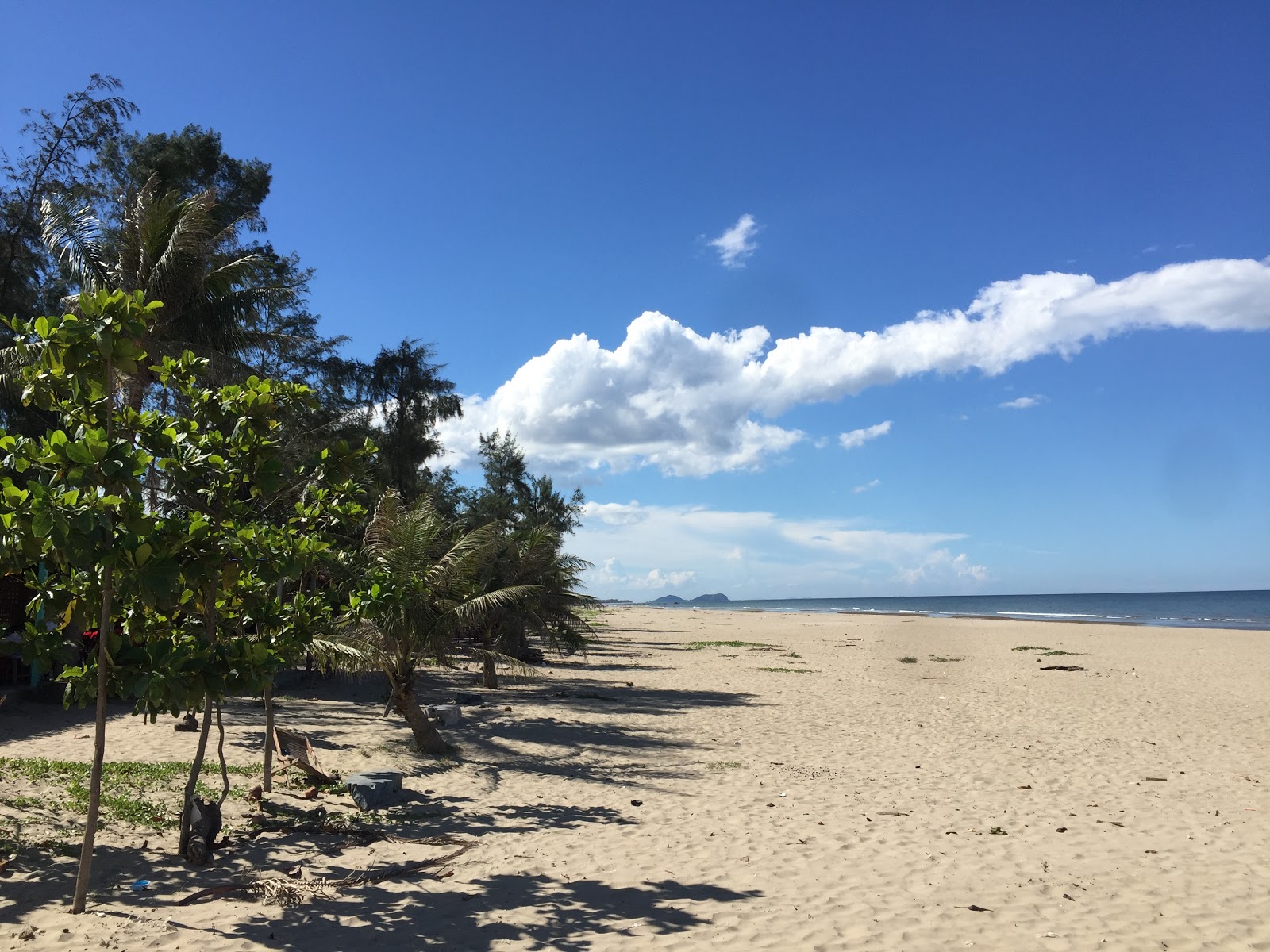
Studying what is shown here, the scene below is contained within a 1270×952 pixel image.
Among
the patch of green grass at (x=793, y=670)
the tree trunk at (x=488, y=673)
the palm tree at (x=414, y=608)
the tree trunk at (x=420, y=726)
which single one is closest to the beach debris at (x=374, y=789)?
the palm tree at (x=414, y=608)

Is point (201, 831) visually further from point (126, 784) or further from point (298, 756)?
point (298, 756)

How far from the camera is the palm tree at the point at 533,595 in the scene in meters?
17.8

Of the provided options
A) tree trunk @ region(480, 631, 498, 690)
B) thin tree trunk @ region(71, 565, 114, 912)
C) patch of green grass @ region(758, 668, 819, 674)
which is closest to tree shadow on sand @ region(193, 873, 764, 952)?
thin tree trunk @ region(71, 565, 114, 912)

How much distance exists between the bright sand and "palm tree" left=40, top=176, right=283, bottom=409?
6499mm

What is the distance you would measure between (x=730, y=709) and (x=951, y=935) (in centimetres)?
1042

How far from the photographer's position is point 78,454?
4117mm

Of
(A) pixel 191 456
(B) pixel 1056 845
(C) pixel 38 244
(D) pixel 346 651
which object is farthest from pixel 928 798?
(C) pixel 38 244

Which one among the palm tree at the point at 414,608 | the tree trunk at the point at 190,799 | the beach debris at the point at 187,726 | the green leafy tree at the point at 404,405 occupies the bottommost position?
the beach debris at the point at 187,726

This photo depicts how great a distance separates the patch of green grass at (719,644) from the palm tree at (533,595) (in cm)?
1469

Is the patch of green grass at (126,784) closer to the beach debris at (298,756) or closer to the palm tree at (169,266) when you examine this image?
the beach debris at (298,756)

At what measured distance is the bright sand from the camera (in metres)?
5.13

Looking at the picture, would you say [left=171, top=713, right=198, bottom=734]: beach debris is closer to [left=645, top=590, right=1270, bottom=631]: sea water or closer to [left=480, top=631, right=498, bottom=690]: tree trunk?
[left=480, top=631, right=498, bottom=690]: tree trunk

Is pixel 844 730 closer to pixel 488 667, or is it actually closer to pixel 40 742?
pixel 488 667

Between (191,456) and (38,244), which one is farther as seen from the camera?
(38,244)
